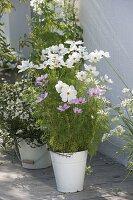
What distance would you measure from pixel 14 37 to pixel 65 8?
9.37 feet

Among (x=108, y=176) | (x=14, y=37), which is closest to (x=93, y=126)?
(x=108, y=176)

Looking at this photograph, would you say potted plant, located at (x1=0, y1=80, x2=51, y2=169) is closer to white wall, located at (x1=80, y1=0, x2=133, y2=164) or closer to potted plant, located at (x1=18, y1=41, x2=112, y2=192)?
potted plant, located at (x1=18, y1=41, x2=112, y2=192)

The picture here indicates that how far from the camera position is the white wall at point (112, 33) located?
5.73 metres

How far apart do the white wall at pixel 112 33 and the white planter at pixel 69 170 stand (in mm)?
1019

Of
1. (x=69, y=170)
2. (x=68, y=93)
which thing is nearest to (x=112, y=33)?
(x=68, y=93)

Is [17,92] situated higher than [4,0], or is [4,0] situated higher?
[4,0]

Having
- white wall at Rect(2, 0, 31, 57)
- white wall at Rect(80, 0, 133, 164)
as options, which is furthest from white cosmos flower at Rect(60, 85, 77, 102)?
white wall at Rect(2, 0, 31, 57)

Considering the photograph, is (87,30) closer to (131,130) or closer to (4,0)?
(4,0)

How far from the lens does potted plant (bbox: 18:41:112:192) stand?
4.88 metres

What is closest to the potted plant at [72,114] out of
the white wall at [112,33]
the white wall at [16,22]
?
the white wall at [112,33]

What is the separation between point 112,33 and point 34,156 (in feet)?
5.43

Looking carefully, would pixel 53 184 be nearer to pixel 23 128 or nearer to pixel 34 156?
pixel 34 156

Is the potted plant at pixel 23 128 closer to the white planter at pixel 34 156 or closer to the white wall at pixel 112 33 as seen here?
the white planter at pixel 34 156

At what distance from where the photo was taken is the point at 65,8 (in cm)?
677
